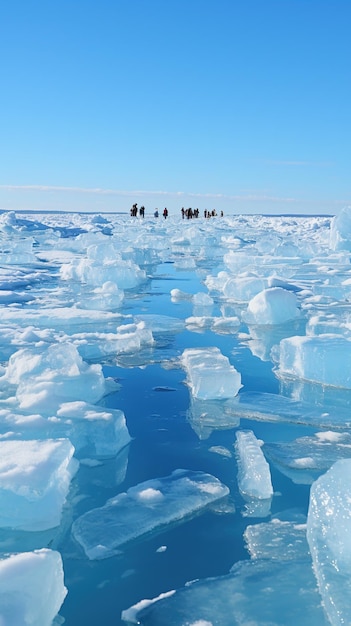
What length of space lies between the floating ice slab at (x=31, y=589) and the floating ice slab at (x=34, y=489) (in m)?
0.53

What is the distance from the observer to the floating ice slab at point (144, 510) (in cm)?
240

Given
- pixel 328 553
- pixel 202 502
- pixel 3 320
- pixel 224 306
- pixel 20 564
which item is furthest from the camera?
pixel 224 306

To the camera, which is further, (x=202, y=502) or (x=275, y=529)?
(x=202, y=502)

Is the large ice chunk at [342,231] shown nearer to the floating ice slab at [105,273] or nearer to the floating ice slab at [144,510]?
the floating ice slab at [105,273]

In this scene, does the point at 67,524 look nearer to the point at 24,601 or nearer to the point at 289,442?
the point at 24,601

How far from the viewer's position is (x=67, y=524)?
8.30 ft

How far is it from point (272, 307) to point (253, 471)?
4.39m

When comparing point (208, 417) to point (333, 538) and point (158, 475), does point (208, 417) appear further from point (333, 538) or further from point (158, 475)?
point (333, 538)

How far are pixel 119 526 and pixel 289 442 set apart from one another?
1332 millimetres

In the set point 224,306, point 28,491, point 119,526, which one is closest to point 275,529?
point 119,526

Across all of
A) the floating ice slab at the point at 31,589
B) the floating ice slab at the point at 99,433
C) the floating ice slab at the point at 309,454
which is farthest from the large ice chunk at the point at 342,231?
the floating ice slab at the point at 31,589

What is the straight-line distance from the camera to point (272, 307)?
7.14 metres

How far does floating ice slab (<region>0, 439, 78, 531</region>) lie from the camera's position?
98.9 inches

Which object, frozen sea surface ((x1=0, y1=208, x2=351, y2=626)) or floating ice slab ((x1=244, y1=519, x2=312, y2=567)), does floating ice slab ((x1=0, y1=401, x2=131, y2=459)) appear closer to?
frozen sea surface ((x1=0, y1=208, x2=351, y2=626))
